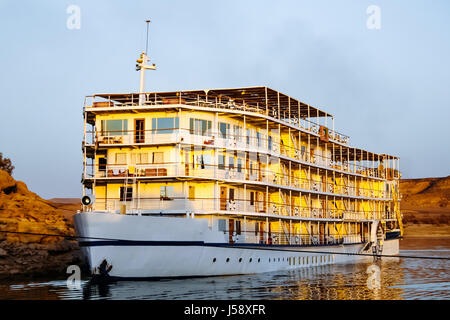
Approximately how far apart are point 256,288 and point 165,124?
1068 centimetres

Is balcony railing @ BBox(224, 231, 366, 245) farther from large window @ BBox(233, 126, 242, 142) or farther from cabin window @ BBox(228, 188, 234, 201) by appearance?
large window @ BBox(233, 126, 242, 142)

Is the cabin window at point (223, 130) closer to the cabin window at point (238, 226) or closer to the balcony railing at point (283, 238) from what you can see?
the cabin window at point (238, 226)

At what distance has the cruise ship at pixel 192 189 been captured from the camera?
2539 cm

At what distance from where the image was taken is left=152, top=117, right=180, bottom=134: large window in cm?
3033

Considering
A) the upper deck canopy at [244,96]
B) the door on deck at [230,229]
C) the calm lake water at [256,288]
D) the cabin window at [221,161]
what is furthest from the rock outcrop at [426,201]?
the cabin window at [221,161]

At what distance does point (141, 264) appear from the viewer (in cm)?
2536

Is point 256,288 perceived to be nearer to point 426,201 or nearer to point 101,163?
point 101,163

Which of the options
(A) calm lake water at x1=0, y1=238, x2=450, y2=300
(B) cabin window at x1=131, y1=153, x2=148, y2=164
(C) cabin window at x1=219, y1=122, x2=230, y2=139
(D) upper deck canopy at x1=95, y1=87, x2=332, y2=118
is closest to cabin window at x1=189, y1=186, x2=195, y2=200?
(B) cabin window at x1=131, y1=153, x2=148, y2=164

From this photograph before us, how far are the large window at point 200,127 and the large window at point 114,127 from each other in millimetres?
3745

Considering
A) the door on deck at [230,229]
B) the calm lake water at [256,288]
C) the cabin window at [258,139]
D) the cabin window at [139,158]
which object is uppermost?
the cabin window at [258,139]

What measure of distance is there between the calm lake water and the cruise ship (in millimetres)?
1336

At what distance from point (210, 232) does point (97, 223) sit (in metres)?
5.62
